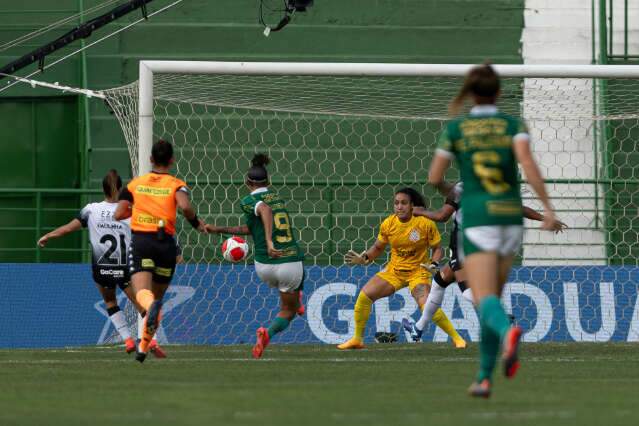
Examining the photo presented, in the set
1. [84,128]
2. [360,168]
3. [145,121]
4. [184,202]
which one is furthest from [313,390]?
[84,128]

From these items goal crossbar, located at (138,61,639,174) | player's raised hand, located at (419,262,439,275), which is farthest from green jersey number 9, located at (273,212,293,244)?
goal crossbar, located at (138,61,639,174)

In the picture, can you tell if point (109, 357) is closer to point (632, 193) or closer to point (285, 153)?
point (285, 153)

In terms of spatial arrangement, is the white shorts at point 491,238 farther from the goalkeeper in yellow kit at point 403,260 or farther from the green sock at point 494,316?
the goalkeeper in yellow kit at point 403,260

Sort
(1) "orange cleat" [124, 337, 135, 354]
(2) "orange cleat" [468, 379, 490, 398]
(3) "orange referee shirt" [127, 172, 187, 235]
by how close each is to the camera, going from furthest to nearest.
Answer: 1. (1) "orange cleat" [124, 337, 135, 354]
2. (3) "orange referee shirt" [127, 172, 187, 235]
3. (2) "orange cleat" [468, 379, 490, 398]

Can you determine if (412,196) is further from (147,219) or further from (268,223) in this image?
(147,219)

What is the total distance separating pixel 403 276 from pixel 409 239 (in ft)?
1.37

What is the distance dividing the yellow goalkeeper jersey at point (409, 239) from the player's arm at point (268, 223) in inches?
86.1

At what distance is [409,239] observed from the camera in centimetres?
1494

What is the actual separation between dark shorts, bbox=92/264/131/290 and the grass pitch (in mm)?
1314

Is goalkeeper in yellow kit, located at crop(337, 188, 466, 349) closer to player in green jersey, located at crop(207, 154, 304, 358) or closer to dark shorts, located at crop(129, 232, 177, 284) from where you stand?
player in green jersey, located at crop(207, 154, 304, 358)

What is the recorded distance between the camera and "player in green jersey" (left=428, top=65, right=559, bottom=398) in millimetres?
7742

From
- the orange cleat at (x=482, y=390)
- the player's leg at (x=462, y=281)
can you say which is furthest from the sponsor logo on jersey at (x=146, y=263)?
the orange cleat at (x=482, y=390)

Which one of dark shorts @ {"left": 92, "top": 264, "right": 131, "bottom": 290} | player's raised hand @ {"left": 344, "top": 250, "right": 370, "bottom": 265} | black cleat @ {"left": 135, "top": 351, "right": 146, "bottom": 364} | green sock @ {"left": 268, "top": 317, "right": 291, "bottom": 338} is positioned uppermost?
player's raised hand @ {"left": 344, "top": 250, "right": 370, "bottom": 265}

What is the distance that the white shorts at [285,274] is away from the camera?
43.1ft
